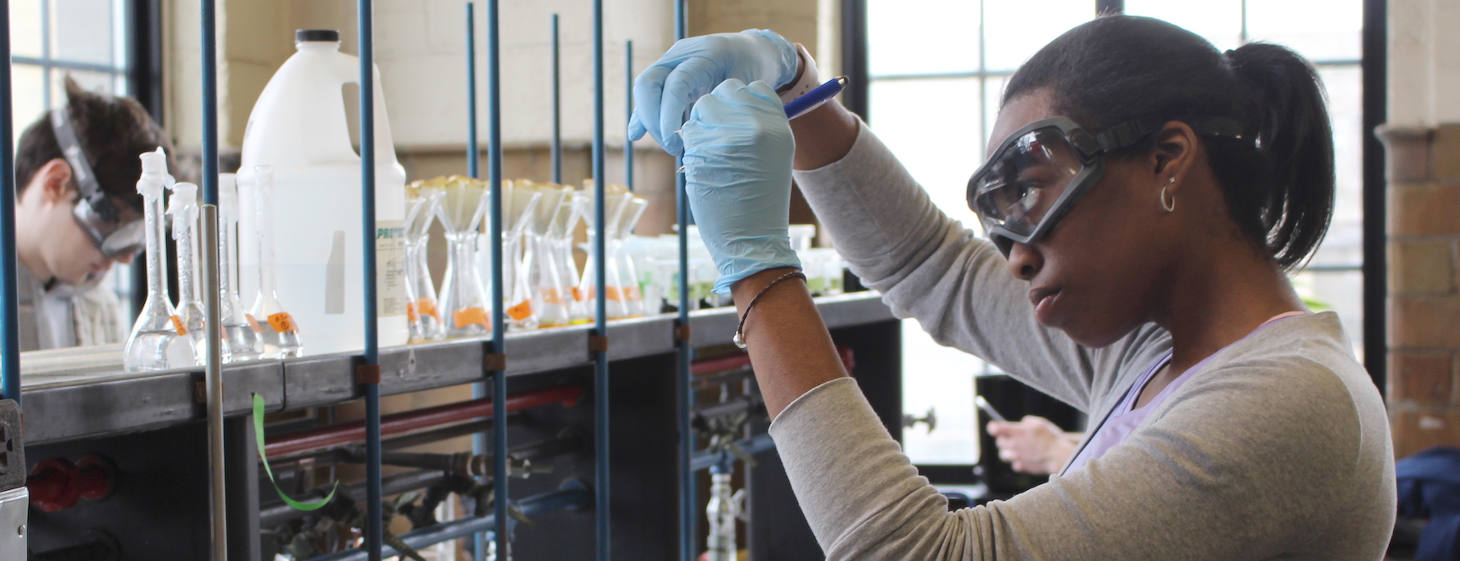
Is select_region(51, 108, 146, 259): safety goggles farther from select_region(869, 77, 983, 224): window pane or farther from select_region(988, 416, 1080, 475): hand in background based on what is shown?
select_region(869, 77, 983, 224): window pane

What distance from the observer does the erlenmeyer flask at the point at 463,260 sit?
56.6 inches

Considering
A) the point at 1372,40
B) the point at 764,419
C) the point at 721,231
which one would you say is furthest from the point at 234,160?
the point at 1372,40

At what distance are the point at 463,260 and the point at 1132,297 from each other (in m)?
0.78

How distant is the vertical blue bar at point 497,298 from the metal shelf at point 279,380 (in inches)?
1.1

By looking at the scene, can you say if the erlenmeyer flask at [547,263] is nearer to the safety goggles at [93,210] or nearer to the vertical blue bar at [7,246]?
the vertical blue bar at [7,246]

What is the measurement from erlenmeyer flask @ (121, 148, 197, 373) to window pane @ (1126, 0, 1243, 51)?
3.29 metres

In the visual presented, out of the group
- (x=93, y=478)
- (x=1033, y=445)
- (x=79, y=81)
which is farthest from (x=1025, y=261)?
(x=79, y=81)

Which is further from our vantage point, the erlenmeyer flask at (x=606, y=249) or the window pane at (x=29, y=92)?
the window pane at (x=29, y=92)

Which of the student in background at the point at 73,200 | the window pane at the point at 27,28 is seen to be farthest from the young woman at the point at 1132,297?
the window pane at the point at 27,28

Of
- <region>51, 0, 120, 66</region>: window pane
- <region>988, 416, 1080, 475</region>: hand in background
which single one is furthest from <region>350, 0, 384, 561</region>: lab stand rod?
<region>51, 0, 120, 66</region>: window pane

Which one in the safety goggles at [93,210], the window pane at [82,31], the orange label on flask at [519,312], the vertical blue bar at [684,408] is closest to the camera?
the orange label on flask at [519,312]

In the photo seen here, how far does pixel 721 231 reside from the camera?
101cm

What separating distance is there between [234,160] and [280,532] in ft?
8.02

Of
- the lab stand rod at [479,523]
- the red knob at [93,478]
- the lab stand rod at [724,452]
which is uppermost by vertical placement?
the red knob at [93,478]
